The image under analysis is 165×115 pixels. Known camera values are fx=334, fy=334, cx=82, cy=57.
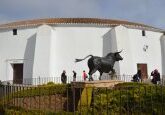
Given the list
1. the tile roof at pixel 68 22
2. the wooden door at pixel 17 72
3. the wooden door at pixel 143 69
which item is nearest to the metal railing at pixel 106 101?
the wooden door at pixel 17 72

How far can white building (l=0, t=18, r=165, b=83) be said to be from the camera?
27.3m

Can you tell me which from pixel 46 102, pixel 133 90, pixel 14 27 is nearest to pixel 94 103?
pixel 133 90

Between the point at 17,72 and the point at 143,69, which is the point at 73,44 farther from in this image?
the point at 143,69

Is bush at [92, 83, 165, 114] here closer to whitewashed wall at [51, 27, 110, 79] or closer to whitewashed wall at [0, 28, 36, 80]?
whitewashed wall at [51, 27, 110, 79]

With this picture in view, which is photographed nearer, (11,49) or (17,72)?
(17,72)

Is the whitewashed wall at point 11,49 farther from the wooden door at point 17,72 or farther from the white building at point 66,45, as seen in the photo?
the wooden door at point 17,72

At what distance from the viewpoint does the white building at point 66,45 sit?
89.5ft

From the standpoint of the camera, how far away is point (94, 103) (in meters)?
10.7

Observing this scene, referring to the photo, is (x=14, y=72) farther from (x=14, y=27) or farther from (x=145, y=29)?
(x=145, y=29)

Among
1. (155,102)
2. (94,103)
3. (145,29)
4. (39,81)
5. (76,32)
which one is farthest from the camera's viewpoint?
(145,29)

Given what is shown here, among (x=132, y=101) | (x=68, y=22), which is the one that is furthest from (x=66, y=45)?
(x=132, y=101)

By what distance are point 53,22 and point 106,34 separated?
15.2ft

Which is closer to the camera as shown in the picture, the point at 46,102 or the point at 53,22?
the point at 46,102

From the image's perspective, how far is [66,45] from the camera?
28047 mm
